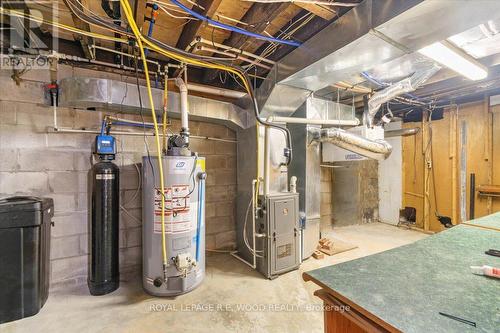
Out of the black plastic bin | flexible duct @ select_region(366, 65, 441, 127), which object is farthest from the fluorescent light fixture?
the black plastic bin

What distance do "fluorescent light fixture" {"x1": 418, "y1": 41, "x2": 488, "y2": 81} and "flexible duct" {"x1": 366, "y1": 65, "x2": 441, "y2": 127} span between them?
229 mm

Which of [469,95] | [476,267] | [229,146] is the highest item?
[469,95]

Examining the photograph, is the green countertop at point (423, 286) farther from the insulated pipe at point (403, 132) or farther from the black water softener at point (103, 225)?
the insulated pipe at point (403, 132)

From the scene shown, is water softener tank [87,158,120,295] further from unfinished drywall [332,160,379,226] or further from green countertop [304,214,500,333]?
unfinished drywall [332,160,379,226]

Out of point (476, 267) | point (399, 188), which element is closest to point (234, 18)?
point (476, 267)

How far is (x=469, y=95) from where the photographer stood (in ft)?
11.4

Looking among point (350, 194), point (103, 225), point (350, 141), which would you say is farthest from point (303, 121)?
point (350, 194)

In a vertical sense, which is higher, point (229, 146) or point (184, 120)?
point (184, 120)

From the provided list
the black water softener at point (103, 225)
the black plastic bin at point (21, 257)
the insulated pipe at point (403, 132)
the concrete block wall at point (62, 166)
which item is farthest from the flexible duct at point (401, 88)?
the black plastic bin at point (21, 257)

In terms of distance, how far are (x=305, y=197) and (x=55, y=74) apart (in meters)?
2.96

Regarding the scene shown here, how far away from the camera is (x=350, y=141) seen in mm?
2881

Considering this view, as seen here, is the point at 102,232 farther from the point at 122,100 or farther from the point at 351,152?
the point at 351,152

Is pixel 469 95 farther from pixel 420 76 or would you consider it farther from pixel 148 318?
pixel 148 318

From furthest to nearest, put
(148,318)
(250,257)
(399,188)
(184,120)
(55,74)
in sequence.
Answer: (399,188) < (250,257) < (184,120) < (55,74) < (148,318)
